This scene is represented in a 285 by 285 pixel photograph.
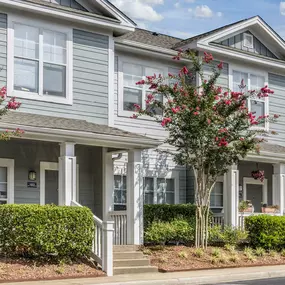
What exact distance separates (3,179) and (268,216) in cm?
800

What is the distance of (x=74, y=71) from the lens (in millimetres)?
18672

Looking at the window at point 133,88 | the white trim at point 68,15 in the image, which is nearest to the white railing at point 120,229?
the window at point 133,88

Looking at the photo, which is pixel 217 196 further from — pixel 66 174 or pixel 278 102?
pixel 66 174

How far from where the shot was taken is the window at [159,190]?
21.0 metres

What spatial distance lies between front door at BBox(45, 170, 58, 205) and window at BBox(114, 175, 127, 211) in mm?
2130

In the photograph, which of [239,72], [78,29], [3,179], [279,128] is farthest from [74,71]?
[279,128]

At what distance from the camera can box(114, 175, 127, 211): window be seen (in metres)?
20.1

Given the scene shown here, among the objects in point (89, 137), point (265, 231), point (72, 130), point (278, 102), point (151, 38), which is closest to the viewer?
point (72, 130)

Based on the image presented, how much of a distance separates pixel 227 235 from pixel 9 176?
665cm

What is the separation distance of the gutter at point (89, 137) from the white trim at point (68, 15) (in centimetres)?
361

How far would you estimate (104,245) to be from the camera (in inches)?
615

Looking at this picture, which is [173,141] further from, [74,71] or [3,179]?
[3,179]

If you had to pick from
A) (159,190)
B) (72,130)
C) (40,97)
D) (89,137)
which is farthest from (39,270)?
(159,190)

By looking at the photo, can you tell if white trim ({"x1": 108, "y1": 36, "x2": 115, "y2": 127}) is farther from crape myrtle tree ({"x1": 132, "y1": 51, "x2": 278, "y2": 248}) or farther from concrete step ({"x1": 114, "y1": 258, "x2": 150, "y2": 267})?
concrete step ({"x1": 114, "y1": 258, "x2": 150, "y2": 267})
